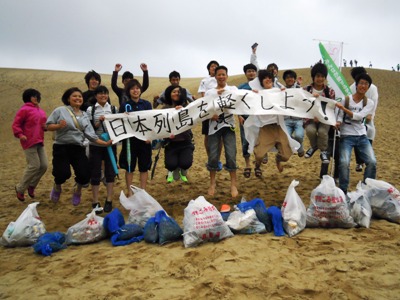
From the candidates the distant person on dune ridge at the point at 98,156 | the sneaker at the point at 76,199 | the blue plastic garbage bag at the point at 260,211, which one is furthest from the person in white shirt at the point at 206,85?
the sneaker at the point at 76,199

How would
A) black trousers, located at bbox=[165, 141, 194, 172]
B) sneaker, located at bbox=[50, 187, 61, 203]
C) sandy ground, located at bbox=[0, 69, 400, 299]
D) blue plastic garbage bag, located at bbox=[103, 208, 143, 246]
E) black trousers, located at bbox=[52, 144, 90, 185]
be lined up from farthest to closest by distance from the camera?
sneaker, located at bbox=[50, 187, 61, 203], black trousers, located at bbox=[165, 141, 194, 172], black trousers, located at bbox=[52, 144, 90, 185], blue plastic garbage bag, located at bbox=[103, 208, 143, 246], sandy ground, located at bbox=[0, 69, 400, 299]

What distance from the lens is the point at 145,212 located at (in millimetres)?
4207

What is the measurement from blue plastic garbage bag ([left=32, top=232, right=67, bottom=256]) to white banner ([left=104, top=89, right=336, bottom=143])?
1746 mm

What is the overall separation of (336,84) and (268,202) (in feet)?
7.63

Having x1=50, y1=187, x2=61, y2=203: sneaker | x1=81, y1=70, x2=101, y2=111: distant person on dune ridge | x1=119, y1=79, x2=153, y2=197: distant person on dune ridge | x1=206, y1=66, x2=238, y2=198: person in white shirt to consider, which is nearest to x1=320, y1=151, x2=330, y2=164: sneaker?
x1=206, y1=66, x2=238, y2=198: person in white shirt

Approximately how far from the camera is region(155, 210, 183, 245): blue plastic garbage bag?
12.3ft

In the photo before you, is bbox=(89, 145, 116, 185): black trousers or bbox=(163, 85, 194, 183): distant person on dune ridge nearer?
bbox=(89, 145, 116, 185): black trousers

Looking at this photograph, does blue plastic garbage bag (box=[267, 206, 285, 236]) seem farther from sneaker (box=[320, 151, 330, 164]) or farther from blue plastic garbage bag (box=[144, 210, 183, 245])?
sneaker (box=[320, 151, 330, 164])

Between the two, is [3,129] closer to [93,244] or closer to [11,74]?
[93,244]

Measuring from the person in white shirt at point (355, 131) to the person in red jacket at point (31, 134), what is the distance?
5028 mm

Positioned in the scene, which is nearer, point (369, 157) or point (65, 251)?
point (65, 251)

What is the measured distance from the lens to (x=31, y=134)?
5.70m

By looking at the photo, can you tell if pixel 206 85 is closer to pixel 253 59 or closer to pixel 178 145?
pixel 178 145

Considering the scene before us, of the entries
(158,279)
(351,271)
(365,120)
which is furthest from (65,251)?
(365,120)
